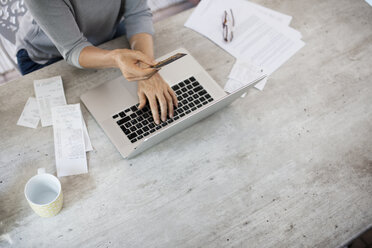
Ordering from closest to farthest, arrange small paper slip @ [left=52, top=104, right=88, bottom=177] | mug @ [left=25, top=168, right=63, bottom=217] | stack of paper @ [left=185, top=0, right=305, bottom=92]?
mug @ [left=25, top=168, right=63, bottom=217] → small paper slip @ [left=52, top=104, right=88, bottom=177] → stack of paper @ [left=185, top=0, right=305, bottom=92]

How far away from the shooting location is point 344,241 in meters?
1.00

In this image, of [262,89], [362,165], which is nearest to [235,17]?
[262,89]

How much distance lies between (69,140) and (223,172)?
1.63 feet

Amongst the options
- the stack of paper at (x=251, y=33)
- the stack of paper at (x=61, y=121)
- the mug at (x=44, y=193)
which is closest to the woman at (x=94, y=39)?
the stack of paper at (x=61, y=121)

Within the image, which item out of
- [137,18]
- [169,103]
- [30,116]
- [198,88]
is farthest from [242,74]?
[30,116]

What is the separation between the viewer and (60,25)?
3.46 feet

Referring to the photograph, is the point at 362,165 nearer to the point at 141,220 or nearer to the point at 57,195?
the point at 141,220

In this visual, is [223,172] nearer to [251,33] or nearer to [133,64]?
[133,64]

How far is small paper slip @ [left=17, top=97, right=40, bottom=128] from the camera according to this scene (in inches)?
42.6

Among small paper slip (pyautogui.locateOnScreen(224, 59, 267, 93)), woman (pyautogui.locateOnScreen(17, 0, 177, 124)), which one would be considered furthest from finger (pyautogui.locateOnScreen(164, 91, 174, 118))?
small paper slip (pyautogui.locateOnScreen(224, 59, 267, 93))

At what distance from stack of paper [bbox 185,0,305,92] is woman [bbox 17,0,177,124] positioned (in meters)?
0.23

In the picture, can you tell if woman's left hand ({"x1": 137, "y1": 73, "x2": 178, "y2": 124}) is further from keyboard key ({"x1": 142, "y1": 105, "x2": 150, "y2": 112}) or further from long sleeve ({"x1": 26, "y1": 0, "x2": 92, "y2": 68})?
long sleeve ({"x1": 26, "y1": 0, "x2": 92, "y2": 68})

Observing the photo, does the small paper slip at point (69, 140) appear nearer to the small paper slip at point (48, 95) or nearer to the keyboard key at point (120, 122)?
the small paper slip at point (48, 95)

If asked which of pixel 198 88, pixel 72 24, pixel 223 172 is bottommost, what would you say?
pixel 223 172
